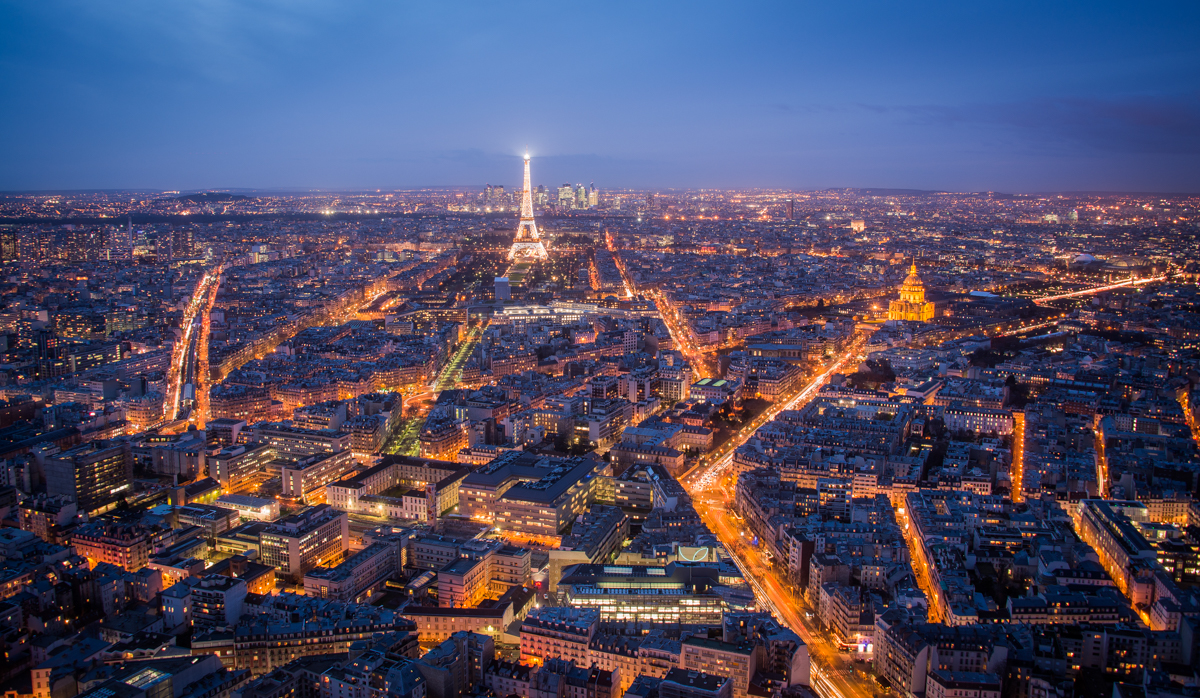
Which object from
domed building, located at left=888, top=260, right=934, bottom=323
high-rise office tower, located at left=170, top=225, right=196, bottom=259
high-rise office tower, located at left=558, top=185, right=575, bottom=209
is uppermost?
high-rise office tower, located at left=558, top=185, right=575, bottom=209

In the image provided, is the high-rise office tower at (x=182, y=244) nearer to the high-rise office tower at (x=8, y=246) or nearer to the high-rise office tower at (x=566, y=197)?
the high-rise office tower at (x=8, y=246)

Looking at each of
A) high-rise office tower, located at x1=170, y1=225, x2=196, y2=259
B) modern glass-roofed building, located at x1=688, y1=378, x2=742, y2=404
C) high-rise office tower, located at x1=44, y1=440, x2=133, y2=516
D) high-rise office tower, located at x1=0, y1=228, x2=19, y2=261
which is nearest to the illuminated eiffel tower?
high-rise office tower, located at x1=170, y1=225, x2=196, y2=259

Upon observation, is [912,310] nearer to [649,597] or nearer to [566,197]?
[649,597]

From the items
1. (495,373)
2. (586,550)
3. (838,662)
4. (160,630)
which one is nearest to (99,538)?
(160,630)

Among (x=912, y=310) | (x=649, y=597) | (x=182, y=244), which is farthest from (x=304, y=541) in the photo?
(x=182, y=244)

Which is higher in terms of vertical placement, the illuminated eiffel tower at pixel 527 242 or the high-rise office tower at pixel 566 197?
the high-rise office tower at pixel 566 197

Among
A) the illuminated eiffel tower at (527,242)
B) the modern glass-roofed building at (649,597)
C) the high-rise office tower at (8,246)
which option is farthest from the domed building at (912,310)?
the high-rise office tower at (8,246)

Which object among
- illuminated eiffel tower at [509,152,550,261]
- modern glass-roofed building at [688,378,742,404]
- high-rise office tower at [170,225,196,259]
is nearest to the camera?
modern glass-roofed building at [688,378,742,404]

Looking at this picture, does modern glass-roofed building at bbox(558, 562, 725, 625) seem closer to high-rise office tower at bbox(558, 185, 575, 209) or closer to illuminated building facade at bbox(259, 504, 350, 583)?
illuminated building facade at bbox(259, 504, 350, 583)

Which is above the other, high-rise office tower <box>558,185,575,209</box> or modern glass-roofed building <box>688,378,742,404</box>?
high-rise office tower <box>558,185,575,209</box>

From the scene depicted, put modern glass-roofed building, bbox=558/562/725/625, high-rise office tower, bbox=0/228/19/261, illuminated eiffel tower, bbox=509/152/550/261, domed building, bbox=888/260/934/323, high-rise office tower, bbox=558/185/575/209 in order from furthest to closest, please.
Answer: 1. high-rise office tower, bbox=558/185/575/209
2. illuminated eiffel tower, bbox=509/152/550/261
3. high-rise office tower, bbox=0/228/19/261
4. domed building, bbox=888/260/934/323
5. modern glass-roofed building, bbox=558/562/725/625

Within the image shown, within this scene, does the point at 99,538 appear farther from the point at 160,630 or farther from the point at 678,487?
the point at 678,487

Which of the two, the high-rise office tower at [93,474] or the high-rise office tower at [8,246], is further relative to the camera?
the high-rise office tower at [8,246]
